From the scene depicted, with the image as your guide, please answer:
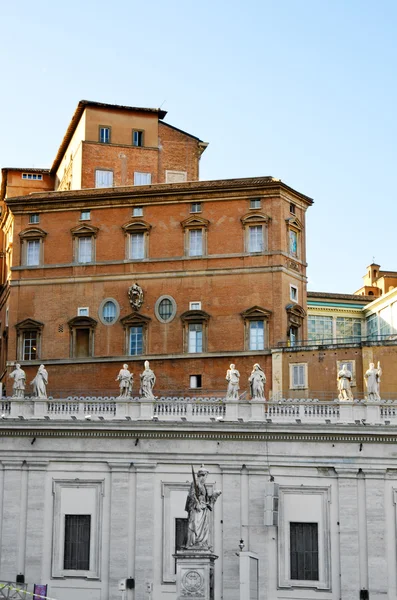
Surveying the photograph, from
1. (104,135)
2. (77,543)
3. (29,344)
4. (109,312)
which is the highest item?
(104,135)

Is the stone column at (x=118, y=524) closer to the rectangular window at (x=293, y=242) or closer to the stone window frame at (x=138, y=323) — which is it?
the stone window frame at (x=138, y=323)

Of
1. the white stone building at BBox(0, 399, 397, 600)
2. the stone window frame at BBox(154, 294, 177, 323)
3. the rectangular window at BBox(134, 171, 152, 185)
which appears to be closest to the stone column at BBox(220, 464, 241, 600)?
the white stone building at BBox(0, 399, 397, 600)

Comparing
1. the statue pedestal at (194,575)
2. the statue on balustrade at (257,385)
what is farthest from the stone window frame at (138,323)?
the statue pedestal at (194,575)

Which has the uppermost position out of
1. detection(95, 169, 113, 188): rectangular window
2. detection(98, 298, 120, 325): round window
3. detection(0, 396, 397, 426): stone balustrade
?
detection(95, 169, 113, 188): rectangular window

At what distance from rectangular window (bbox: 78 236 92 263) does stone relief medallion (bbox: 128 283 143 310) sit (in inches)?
124

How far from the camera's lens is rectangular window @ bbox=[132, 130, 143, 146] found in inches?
2830

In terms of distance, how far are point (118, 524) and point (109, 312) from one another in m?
17.6

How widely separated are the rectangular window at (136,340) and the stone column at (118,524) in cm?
1424

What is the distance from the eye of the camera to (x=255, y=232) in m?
64.8

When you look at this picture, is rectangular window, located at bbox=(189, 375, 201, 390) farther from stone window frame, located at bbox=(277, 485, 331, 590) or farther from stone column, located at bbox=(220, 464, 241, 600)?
stone window frame, located at bbox=(277, 485, 331, 590)

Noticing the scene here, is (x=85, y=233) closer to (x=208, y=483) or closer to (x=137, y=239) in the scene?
(x=137, y=239)

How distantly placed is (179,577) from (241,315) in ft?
76.6

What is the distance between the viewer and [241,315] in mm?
63219

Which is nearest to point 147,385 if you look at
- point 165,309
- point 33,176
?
point 165,309
